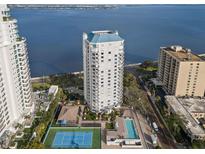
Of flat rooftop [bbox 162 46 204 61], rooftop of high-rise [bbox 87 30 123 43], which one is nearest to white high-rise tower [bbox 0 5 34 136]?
rooftop of high-rise [bbox 87 30 123 43]

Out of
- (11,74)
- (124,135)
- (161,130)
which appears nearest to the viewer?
(11,74)

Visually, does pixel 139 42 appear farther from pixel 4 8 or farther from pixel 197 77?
pixel 4 8

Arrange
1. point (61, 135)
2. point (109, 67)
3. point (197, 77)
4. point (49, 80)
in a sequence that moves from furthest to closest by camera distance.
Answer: point (49, 80) → point (197, 77) → point (109, 67) → point (61, 135)

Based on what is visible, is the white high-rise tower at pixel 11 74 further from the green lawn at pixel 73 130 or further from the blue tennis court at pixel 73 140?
the blue tennis court at pixel 73 140

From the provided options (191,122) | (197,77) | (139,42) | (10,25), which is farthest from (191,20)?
(10,25)

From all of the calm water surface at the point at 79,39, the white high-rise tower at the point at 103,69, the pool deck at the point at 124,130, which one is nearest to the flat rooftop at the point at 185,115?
the pool deck at the point at 124,130

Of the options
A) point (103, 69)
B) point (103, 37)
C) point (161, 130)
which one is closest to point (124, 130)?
point (161, 130)

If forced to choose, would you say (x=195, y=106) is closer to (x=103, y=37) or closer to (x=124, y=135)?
(x=124, y=135)
